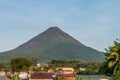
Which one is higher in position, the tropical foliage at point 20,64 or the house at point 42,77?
the tropical foliage at point 20,64

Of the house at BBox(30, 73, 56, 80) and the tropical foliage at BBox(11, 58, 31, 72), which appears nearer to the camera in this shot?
the house at BBox(30, 73, 56, 80)

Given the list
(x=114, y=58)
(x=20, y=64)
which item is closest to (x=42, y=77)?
(x=114, y=58)

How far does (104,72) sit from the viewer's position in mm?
60312

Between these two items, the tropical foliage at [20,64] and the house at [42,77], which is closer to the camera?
the house at [42,77]

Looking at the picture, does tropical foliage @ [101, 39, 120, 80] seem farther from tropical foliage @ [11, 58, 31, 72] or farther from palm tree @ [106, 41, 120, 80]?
tropical foliage @ [11, 58, 31, 72]

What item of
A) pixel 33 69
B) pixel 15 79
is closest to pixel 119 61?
pixel 15 79

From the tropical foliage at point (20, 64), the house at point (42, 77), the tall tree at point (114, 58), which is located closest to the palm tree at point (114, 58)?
the tall tree at point (114, 58)

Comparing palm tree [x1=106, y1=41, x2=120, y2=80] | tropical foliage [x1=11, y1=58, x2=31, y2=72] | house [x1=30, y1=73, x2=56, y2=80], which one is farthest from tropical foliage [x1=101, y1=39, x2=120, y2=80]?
tropical foliage [x1=11, y1=58, x2=31, y2=72]

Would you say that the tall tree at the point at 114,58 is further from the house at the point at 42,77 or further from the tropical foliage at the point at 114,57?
the house at the point at 42,77

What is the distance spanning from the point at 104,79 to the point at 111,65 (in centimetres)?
937

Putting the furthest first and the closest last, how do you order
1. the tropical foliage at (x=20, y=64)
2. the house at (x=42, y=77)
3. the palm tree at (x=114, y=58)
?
the tropical foliage at (x=20, y=64) → the house at (x=42, y=77) → the palm tree at (x=114, y=58)

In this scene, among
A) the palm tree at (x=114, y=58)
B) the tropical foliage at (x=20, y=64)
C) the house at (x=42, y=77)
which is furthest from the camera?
the tropical foliage at (x=20, y=64)

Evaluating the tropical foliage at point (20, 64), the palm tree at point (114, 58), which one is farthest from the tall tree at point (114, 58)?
the tropical foliage at point (20, 64)

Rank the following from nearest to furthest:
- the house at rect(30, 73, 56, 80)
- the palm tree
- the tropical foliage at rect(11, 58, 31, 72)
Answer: the palm tree
the house at rect(30, 73, 56, 80)
the tropical foliage at rect(11, 58, 31, 72)
